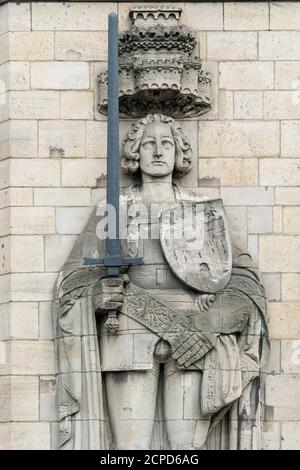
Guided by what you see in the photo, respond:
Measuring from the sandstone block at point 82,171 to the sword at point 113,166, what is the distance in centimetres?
54

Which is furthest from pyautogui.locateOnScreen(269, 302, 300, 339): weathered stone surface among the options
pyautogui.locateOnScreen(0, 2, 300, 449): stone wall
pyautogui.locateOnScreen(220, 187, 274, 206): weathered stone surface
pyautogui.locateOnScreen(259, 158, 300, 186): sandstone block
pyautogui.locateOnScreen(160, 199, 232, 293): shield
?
pyautogui.locateOnScreen(259, 158, 300, 186): sandstone block

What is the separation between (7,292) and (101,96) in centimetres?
178

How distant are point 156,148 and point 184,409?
2.16m

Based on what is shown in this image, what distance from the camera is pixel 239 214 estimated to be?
1159 inches

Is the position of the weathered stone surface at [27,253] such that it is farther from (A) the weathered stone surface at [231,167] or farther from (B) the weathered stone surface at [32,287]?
(A) the weathered stone surface at [231,167]

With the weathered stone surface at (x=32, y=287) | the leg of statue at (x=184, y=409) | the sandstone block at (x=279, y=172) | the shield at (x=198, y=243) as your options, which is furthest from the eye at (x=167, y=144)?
the leg of statue at (x=184, y=409)

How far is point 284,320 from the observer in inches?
1154

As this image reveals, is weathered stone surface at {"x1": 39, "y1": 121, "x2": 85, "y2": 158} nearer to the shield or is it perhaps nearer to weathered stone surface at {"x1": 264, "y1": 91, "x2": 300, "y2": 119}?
the shield

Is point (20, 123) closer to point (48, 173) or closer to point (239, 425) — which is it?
point (48, 173)

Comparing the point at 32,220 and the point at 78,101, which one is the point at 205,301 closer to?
the point at 32,220

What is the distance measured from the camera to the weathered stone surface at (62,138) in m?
29.4

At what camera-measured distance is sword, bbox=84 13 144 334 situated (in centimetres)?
2875

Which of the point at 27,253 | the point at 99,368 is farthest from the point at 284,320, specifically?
the point at 27,253
